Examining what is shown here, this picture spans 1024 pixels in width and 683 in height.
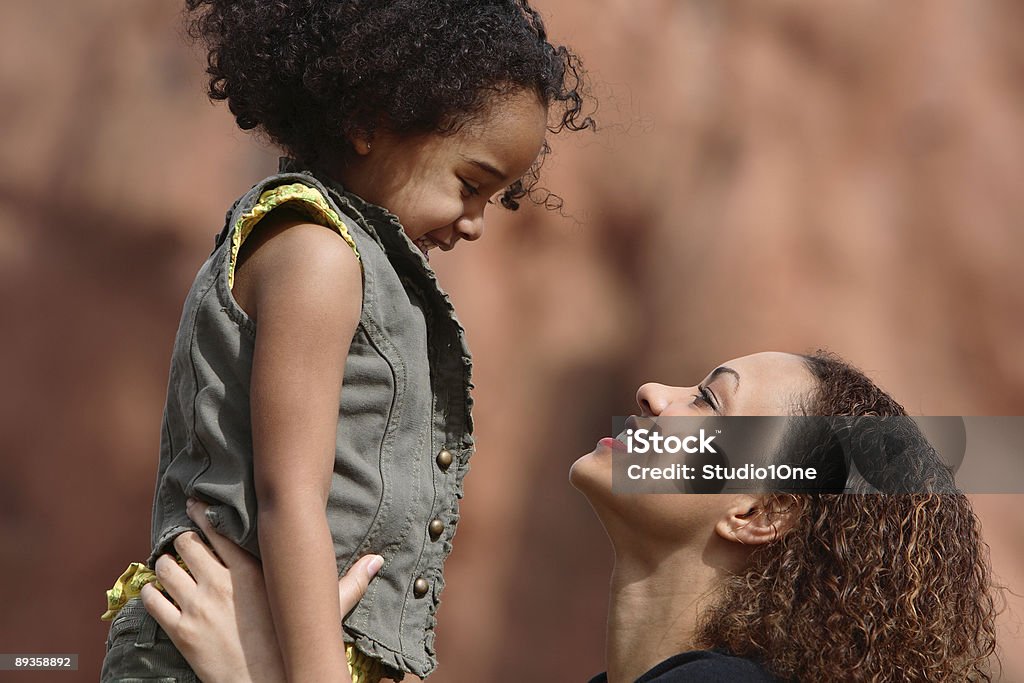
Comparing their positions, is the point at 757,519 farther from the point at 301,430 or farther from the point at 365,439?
the point at 301,430

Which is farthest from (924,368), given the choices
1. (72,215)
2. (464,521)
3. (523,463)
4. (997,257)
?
(72,215)

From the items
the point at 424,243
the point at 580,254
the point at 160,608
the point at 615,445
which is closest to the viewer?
the point at 160,608

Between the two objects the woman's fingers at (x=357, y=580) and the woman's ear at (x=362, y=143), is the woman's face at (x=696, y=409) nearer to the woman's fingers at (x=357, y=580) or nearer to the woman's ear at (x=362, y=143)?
the woman's fingers at (x=357, y=580)

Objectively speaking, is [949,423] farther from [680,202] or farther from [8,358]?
[8,358]

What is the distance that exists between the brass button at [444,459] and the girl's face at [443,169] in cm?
28

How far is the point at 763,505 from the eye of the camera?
1.75m

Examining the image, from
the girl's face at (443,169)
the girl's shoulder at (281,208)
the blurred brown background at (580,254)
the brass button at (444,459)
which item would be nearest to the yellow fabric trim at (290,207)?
the girl's shoulder at (281,208)

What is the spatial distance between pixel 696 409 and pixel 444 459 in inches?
20.7

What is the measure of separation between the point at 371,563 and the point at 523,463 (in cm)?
166

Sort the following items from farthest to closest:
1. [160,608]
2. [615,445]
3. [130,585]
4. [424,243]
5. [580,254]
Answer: [580,254] < [615,445] < [424,243] < [130,585] < [160,608]

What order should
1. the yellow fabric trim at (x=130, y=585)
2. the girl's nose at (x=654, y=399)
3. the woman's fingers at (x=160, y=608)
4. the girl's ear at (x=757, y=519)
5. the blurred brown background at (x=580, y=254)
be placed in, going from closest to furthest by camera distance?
the woman's fingers at (x=160, y=608)
the yellow fabric trim at (x=130, y=585)
the girl's ear at (x=757, y=519)
the girl's nose at (x=654, y=399)
the blurred brown background at (x=580, y=254)

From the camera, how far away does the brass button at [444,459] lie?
1.47m

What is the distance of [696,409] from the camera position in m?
1.83

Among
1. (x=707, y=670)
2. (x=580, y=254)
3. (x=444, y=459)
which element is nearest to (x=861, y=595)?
(x=707, y=670)
